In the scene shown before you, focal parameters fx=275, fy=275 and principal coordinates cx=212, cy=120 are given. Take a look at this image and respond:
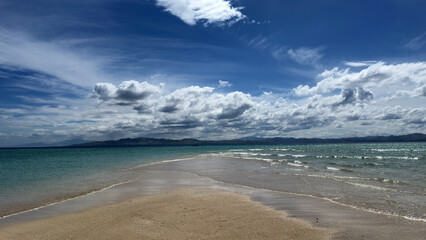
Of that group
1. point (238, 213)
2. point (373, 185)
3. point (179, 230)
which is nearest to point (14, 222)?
point (179, 230)

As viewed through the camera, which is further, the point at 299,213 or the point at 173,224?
the point at 299,213

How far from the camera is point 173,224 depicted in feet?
33.6

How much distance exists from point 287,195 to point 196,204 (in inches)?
223

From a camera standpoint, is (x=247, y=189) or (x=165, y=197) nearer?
(x=165, y=197)

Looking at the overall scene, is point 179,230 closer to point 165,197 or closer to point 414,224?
point 165,197

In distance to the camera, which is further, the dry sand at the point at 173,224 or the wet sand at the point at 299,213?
the wet sand at the point at 299,213

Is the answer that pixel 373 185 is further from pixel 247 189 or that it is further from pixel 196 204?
pixel 196 204

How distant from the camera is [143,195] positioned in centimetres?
1667

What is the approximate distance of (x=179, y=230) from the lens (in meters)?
9.54

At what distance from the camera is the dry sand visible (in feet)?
29.9

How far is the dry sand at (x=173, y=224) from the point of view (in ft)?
29.9

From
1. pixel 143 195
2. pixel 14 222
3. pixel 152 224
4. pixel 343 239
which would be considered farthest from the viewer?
pixel 143 195

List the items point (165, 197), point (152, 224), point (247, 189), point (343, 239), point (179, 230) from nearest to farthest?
1. point (343, 239)
2. point (179, 230)
3. point (152, 224)
4. point (165, 197)
5. point (247, 189)

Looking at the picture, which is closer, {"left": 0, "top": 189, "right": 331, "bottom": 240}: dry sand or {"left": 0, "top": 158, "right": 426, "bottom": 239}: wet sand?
{"left": 0, "top": 189, "right": 331, "bottom": 240}: dry sand
